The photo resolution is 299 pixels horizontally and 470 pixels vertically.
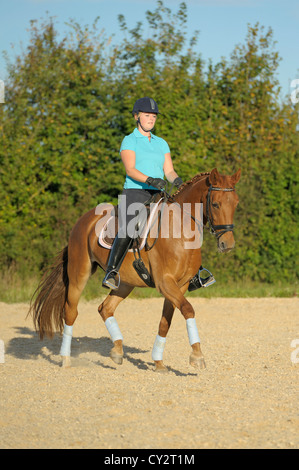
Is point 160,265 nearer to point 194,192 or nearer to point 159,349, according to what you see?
point 194,192

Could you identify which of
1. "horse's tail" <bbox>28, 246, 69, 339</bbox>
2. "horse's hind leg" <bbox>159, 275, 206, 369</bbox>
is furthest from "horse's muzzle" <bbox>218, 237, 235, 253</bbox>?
"horse's tail" <bbox>28, 246, 69, 339</bbox>

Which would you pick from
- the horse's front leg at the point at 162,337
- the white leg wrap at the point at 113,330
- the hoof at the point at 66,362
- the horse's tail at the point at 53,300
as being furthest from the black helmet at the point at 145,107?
the hoof at the point at 66,362

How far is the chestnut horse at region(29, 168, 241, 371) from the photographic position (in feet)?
20.2

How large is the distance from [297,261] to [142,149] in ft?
27.8

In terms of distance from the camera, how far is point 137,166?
22.0 feet

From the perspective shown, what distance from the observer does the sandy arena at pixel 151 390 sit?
14.2 ft

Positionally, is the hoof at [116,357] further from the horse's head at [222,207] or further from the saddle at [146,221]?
the horse's head at [222,207]

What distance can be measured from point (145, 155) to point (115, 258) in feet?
3.76

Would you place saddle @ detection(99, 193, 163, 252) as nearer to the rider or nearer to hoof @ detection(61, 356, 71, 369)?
the rider

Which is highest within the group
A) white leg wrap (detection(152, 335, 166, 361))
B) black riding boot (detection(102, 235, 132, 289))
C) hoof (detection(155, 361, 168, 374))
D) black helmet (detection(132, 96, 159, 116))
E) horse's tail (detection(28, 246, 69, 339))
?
black helmet (detection(132, 96, 159, 116))

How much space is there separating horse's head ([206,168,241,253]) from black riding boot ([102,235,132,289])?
40.3 inches

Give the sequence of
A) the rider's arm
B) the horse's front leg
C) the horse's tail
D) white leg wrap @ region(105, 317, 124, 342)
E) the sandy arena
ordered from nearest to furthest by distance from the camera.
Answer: the sandy arena → the rider's arm → the horse's front leg → white leg wrap @ region(105, 317, 124, 342) → the horse's tail

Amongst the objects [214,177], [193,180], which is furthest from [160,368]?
[214,177]
